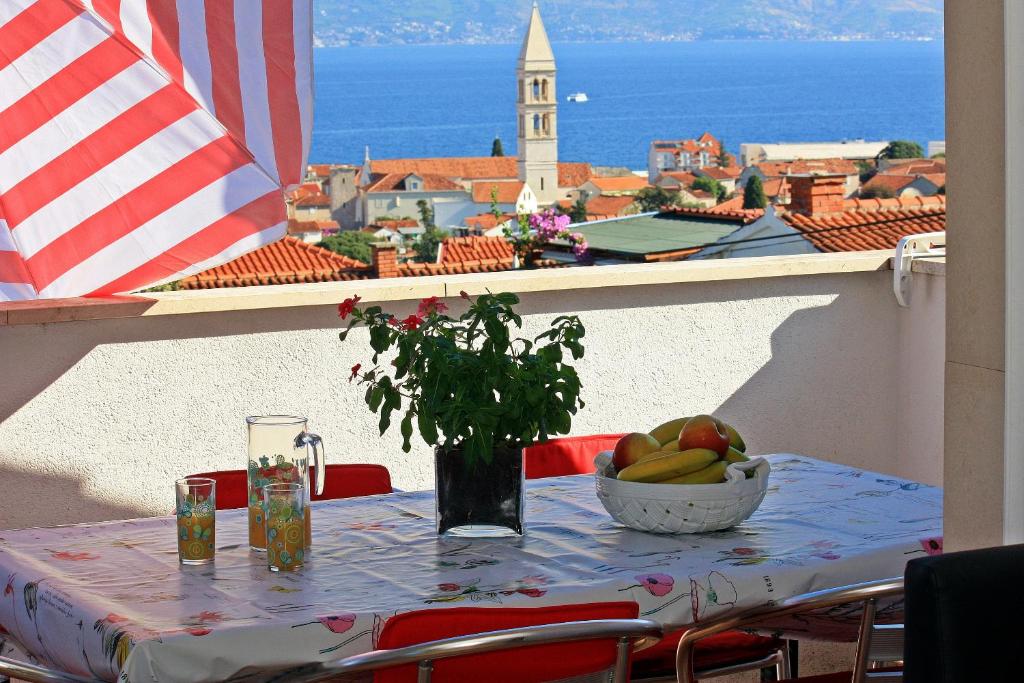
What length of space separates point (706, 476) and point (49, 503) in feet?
6.82

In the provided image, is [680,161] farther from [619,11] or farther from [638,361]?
[619,11]

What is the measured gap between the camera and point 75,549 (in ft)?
7.67

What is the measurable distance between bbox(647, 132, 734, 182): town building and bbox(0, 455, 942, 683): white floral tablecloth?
276ft

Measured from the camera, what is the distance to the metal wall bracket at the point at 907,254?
14.6 feet

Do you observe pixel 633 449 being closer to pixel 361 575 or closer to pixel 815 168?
pixel 361 575

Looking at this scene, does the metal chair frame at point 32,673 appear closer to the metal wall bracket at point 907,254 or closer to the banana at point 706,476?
the banana at point 706,476

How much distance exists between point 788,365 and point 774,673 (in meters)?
1.88

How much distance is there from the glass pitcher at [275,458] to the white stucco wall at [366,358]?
65.1 inches

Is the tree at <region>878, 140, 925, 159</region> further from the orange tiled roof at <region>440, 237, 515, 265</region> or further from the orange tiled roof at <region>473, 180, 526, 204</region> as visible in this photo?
the orange tiled roof at <region>440, 237, 515, 265</region>

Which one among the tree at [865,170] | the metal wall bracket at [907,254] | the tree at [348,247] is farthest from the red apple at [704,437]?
the tree at [865,170]

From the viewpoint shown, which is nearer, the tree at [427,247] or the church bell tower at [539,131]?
the tree at [427,247]

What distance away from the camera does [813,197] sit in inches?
893

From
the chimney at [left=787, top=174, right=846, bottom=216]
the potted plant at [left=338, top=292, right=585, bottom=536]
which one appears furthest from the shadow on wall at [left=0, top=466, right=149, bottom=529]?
the chimney at [left=787, top=174, right=846, bottom=216]

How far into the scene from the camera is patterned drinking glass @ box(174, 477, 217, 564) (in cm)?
219
